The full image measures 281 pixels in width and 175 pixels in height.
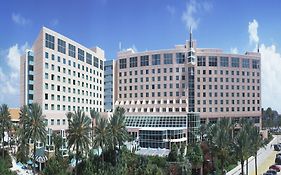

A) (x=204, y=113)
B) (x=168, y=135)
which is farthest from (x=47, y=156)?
(x=204, y=113)

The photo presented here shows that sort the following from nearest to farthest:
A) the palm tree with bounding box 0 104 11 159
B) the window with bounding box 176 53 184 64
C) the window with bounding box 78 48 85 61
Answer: the palm tree with bounding box 0 104 11 159 < the window with bounding box 78 48 85 61 < the window with bounding box 176 53 184 64

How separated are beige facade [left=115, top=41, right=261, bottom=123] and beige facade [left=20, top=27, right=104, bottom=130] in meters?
15.9

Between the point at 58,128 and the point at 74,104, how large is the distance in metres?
9.22

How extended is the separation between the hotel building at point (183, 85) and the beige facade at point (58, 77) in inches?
627

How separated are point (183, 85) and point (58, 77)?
4017 cm

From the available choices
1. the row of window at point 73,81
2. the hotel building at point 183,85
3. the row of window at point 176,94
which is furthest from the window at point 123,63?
the row of window at point 73,81

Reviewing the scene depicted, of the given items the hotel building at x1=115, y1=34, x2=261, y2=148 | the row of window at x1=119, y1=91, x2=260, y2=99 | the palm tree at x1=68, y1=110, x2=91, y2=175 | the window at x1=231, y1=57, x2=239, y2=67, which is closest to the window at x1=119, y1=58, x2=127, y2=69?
the hotel building at x1=115, y1=34, x2=261, y2=148

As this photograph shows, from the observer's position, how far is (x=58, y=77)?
71688mm

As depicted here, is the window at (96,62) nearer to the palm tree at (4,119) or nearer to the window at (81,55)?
the window at (81,55)

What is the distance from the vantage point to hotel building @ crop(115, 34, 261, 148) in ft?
306

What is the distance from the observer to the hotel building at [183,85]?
93188 mm

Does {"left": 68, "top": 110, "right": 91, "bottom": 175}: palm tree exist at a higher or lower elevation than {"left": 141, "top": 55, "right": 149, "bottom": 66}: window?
lower

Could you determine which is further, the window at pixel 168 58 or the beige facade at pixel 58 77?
the window at pixel 168 58

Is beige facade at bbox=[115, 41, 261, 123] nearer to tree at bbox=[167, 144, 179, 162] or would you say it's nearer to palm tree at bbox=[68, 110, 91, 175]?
tree at bbox=[167, 144, 179, 162]
